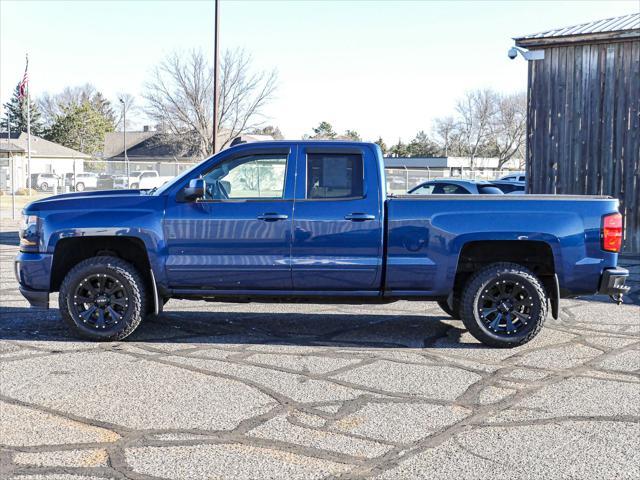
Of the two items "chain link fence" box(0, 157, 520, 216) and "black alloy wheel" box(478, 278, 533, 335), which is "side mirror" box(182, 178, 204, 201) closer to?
"black alloy wheel" box(478, 278, 533, 335)

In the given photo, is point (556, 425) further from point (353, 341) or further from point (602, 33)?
point (602, 33)

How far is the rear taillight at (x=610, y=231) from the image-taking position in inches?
285

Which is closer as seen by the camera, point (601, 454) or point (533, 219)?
point (601, 454)

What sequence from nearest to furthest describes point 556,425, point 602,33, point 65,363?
point 556,425, point 65,363, point 602,33

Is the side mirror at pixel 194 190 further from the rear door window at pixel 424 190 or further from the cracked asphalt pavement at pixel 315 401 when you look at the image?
the rear door window at pixel 424 190

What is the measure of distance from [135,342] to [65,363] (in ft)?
3.15

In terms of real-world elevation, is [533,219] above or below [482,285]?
above

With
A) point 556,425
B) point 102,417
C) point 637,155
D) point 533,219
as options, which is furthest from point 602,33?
point 102,417

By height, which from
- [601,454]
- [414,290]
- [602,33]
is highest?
[602,33]

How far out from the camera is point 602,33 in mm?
16000

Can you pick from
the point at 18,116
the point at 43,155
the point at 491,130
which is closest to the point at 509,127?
the point at 491,130

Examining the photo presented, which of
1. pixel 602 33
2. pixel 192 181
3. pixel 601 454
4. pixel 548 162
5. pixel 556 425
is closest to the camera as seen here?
pixel 601 454

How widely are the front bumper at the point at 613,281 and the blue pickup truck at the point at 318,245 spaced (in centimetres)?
1

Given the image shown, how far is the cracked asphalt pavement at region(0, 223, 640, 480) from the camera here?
4.31 metres
